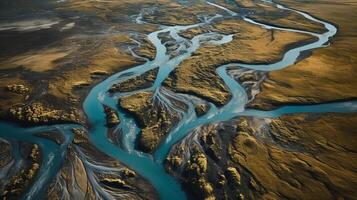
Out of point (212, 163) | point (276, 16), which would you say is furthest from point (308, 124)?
point (276, 16)

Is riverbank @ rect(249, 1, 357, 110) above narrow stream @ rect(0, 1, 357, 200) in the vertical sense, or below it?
above

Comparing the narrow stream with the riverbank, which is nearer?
the narrow stream

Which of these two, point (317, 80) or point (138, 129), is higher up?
point (317, 80)

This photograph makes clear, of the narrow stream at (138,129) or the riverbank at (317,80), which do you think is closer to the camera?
the narrow stream at (138,129)

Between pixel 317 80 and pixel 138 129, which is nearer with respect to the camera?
pixel 138 129

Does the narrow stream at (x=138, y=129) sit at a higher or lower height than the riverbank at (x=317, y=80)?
lower

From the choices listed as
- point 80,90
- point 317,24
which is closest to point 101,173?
point 80,90

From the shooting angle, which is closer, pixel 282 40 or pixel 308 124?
pixel 308 124

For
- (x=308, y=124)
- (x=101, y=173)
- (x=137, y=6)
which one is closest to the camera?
(x=101, y=173)

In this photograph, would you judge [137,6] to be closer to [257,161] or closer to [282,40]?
[282,40]

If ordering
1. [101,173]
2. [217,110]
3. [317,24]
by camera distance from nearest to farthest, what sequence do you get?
[101,173], [217,110], [317,24]
